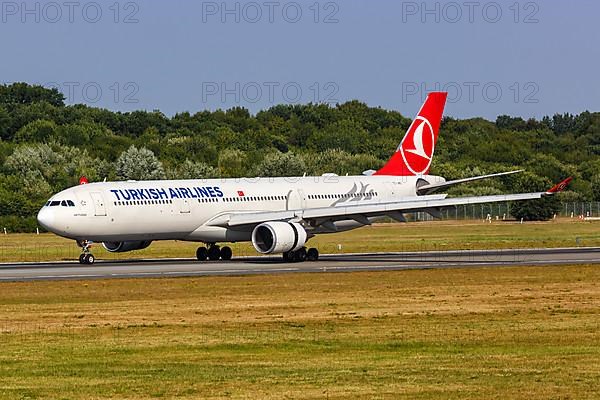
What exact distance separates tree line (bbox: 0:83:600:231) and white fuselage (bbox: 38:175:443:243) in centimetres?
3736

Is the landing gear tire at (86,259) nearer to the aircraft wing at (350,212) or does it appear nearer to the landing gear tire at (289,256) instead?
the aircraft wing at (350,212)


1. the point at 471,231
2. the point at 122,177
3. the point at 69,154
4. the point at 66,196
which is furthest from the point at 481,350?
the point at 69,154

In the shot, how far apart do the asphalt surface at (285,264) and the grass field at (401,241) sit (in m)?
6.42

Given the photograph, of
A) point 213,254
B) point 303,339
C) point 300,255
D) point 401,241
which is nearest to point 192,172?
point 401,241

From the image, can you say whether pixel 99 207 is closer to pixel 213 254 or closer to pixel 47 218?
pixel 47 218

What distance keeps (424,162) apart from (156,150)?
7168cm

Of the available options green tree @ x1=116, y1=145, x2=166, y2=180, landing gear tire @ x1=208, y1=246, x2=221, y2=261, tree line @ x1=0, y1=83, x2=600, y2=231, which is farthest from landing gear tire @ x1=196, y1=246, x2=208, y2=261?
green tree @ x1=116, y1=145, x2=166, y2=180

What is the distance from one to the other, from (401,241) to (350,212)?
64.2 ft

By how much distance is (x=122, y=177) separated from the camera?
111 m

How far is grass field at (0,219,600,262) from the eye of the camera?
66.0 meters

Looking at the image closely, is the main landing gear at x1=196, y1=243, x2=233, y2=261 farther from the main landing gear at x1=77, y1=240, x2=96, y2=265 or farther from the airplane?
the main landing gear at x1=77, y1=240, x2=96, y2=265

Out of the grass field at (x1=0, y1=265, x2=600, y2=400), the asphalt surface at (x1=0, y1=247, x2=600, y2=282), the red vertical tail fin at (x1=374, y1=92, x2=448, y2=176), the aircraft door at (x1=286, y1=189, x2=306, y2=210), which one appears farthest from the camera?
the red vertical tail fin at (x1=374, y1=92, x2=448, y2=176)

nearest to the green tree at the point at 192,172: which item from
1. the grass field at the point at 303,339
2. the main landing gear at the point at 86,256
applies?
the main landing gear at the point at 86,256

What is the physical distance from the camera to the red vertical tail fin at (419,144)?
6519cm
